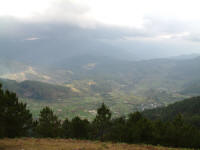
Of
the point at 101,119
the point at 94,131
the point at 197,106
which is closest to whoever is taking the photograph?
the point at 101,119

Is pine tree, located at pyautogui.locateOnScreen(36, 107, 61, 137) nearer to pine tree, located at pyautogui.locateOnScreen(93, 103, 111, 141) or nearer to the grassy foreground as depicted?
pine tree, located at pyautogui.locateOnScreen(93, 103, 111, 141)

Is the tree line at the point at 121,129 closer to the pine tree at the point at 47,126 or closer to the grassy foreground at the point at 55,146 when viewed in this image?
the pine tree at the point at 47,126

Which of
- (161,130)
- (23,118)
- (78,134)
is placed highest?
(23,118)

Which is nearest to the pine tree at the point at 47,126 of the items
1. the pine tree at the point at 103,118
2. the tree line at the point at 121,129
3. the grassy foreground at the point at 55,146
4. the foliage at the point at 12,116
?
the tree line at the point at 121,129

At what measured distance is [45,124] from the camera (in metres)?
42.2

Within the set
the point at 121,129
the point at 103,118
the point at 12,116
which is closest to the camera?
the point at 12,116

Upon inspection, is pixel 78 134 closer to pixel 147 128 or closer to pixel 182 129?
pixel 147 128

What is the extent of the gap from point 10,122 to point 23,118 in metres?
3.27

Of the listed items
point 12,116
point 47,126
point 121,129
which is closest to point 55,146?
point 12,116

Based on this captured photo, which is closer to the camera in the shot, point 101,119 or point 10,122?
point 10,122

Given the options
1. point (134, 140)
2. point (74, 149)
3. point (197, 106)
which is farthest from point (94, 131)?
point (197, 106)

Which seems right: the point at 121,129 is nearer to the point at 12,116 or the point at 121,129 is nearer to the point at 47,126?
the point at 47,126

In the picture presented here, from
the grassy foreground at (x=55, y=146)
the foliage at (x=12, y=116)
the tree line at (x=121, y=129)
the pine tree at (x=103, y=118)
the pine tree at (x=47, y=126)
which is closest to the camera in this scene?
the grassy foreground at (x=55, y=146)

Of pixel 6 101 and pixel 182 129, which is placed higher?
pixel 6 101
